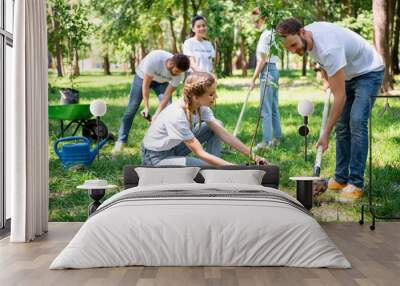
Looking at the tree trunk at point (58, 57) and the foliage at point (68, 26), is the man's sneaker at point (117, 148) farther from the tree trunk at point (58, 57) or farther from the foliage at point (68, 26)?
the tree trunk at point (58, 57)

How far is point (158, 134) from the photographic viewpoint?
187 inches

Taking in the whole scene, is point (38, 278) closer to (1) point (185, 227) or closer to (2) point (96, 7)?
(1) point (185, 227)

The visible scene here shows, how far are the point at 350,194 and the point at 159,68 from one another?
1.99m

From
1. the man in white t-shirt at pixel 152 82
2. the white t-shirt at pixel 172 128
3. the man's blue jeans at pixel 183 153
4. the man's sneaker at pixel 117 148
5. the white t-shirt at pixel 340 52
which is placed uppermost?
the white t-shirt at pixel 340 52

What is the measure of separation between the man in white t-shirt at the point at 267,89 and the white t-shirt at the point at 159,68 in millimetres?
700

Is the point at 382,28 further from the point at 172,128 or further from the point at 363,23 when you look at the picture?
the point at 172,128

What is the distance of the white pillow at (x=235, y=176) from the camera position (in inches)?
180

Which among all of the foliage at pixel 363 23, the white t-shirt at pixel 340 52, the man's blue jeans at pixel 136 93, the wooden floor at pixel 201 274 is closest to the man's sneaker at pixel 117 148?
the man's blue jeans at pixel 136 93

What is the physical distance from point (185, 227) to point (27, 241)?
136 cm

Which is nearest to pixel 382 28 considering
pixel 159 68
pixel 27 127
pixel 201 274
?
pixel 159 68

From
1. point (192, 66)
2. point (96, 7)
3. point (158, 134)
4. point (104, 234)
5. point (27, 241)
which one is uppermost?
point (96, 7)

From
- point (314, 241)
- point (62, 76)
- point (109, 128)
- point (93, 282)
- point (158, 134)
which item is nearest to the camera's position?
point (93, 282)

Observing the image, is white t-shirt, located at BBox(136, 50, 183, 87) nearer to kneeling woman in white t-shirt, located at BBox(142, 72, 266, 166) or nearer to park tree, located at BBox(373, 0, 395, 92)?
kneeling woman in white t-shirt, located at BBox(142, 72, 266, 166)


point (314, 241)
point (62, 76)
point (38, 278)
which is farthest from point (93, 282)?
point (62, 76)
